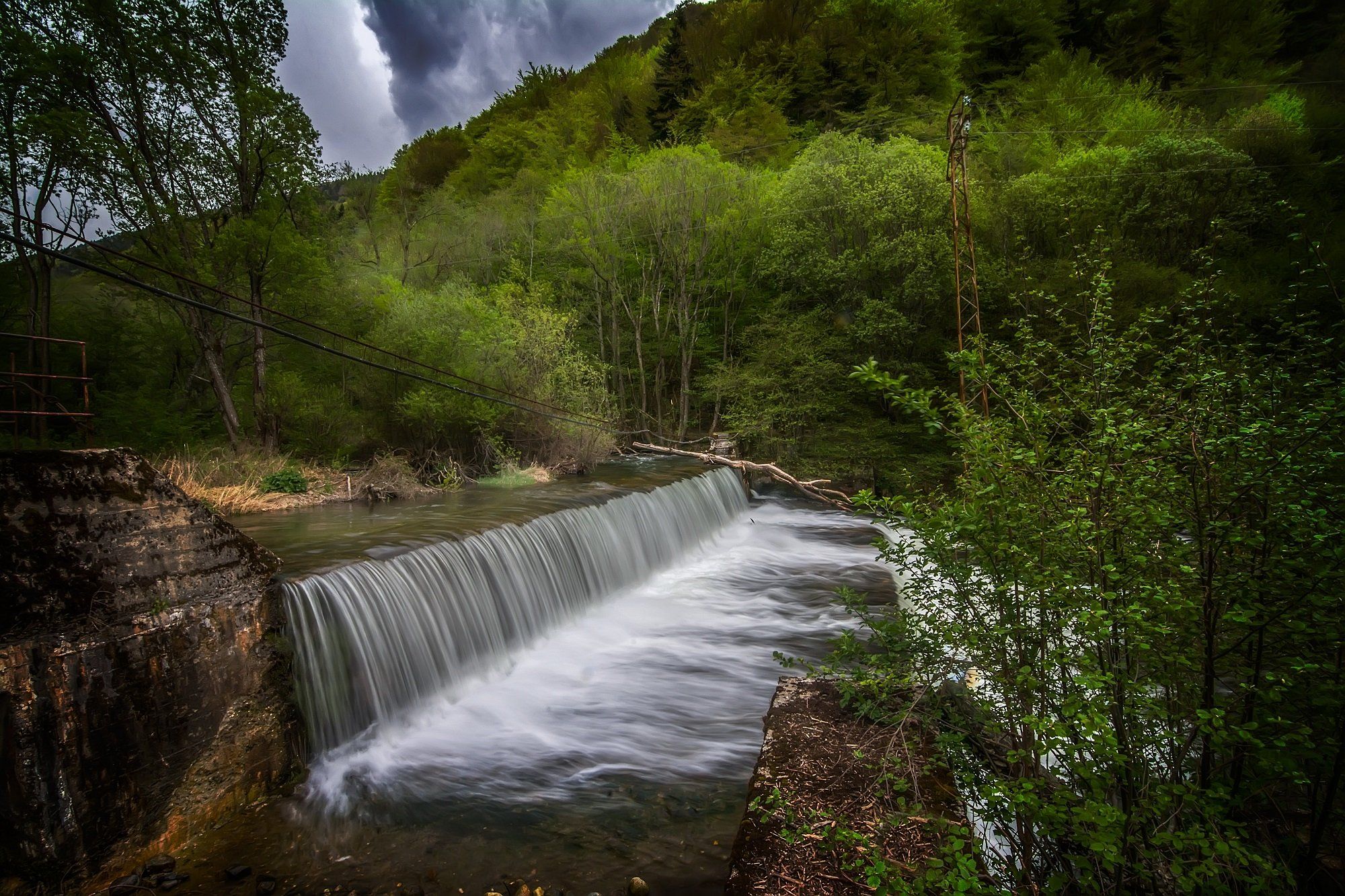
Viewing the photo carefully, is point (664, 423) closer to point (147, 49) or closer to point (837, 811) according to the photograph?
point (147, 49)

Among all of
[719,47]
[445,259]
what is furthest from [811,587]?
[719,47]

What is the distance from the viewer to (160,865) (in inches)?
146

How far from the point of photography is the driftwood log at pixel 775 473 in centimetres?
1567

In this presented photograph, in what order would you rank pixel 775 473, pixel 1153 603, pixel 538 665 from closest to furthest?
pixel 1153 603
pixel 538 665
pixel 775 473

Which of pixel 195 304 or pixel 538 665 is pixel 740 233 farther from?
pixel 195 304

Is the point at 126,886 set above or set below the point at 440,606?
below

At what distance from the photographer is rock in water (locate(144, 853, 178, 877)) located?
12.0 feet

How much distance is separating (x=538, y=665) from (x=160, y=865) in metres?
4.17

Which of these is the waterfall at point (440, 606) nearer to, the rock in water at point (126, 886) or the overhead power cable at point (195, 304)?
the rock in water at point (126, 886)

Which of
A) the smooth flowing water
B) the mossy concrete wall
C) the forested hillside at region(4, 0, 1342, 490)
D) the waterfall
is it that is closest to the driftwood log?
the forested hillside at region(4, 0, 1342, 490)

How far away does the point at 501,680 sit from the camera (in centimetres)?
713

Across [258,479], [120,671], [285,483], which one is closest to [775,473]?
[285,483]

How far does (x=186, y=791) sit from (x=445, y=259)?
29991 millimetres

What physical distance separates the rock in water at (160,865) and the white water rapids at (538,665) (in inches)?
34.5
